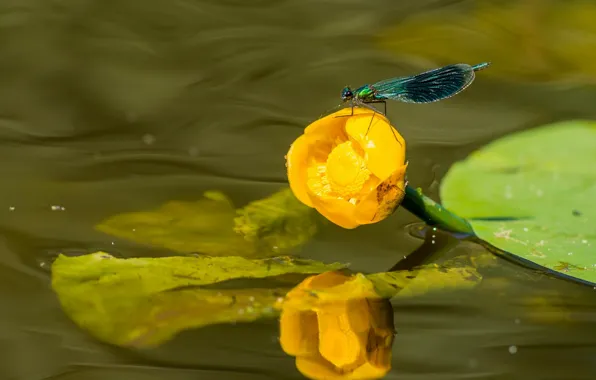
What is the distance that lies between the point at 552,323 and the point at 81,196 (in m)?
0.78

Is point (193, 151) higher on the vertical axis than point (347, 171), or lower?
lower

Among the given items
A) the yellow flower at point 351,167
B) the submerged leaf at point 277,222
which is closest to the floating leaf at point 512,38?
the submerged leaf at point 277,222

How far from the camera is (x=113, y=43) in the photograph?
81.1 inches

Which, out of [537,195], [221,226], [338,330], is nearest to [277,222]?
[221,226]

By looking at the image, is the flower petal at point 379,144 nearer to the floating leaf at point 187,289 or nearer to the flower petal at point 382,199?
the flower petal at point 382,199

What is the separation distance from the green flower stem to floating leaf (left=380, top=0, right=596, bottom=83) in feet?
2.71

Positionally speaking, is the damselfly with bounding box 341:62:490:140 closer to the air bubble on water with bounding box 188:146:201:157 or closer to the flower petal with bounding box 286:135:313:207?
the flower petal with bounding box 286:135:313:207

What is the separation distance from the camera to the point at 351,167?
995 mm

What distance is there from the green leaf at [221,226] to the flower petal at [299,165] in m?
0.13

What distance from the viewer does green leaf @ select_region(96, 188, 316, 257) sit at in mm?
1135

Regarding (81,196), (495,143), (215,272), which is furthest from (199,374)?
(495,143)

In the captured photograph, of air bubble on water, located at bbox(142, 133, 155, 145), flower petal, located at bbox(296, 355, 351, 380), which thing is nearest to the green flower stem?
flower petal, located at bbox(296, 355, 351, 380)

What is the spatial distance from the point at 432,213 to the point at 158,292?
0.39 m

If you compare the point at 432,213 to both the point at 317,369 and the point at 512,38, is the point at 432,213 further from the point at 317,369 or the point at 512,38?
the point at 512,38
